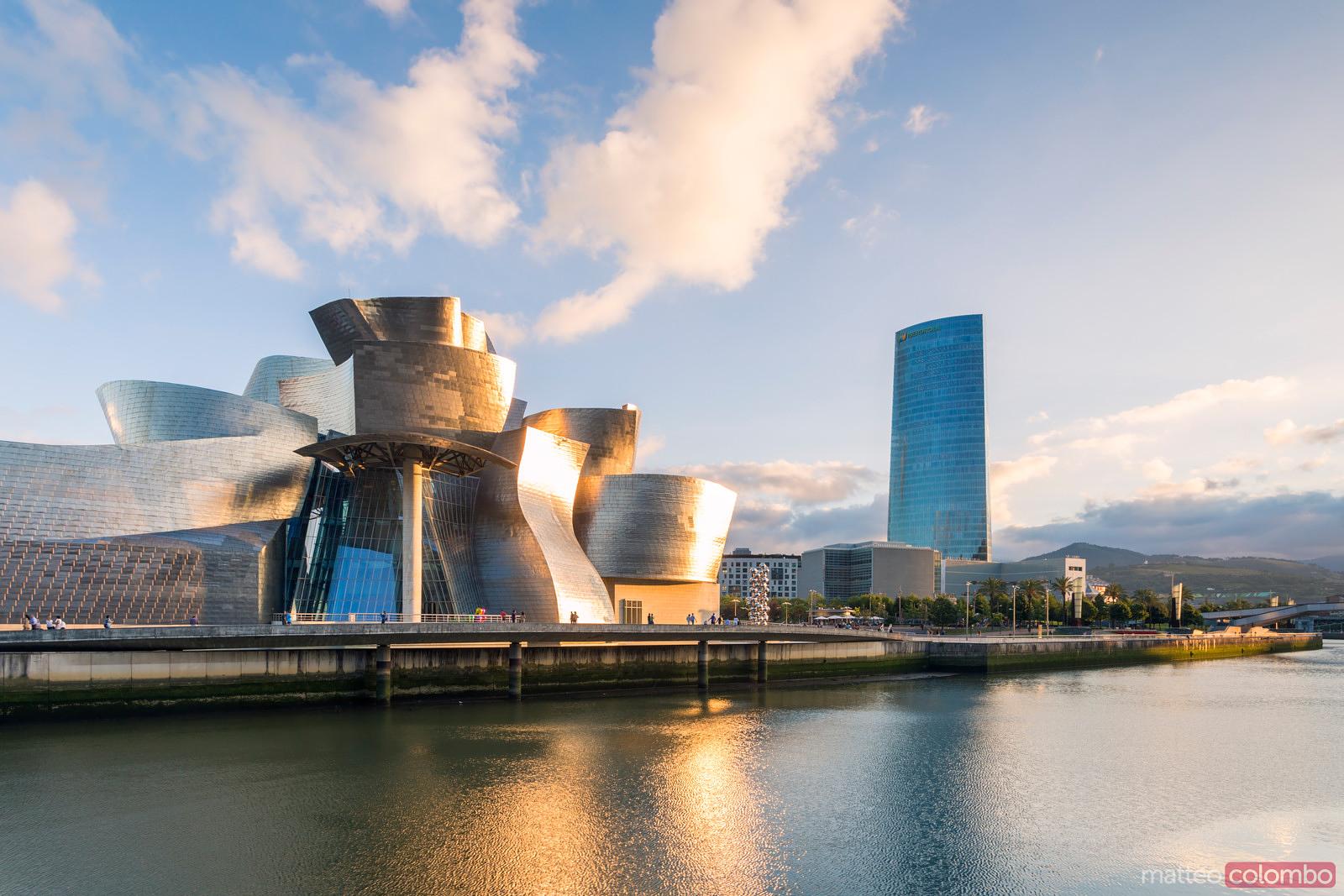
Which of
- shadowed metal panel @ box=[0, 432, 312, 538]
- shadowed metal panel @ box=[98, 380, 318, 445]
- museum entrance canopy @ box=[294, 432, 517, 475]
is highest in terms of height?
shadowed metal panel @ box=[98, 380, 318, 445]

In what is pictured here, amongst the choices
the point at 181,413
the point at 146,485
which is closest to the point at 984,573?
the point at 181,413

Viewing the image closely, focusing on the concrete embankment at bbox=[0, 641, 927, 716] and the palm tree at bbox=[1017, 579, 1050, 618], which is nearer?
the concrete embankment at bbox=[0, 641, 927, 716]

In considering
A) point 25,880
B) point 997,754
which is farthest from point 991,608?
point 25,880

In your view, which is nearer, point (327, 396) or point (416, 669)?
point (416, 669)

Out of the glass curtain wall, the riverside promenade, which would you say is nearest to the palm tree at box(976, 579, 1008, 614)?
the riverside promenade

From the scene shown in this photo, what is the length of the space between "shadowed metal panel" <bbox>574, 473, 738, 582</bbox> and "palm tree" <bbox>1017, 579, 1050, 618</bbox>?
5796 centimetres

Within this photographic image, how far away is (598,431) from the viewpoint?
53.2 metres

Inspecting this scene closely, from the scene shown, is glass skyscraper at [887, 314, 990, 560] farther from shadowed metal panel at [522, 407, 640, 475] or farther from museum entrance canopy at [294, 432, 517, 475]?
museum entrance canopy at [294, 432, 517, 475]

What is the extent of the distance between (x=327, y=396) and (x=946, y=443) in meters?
117

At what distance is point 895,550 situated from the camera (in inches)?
5162

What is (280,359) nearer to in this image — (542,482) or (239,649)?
(542,482)

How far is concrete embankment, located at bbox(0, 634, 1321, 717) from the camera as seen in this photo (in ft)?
89.7

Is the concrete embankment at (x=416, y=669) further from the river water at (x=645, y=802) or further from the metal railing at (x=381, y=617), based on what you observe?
the metal railing at (x=381, y=617)

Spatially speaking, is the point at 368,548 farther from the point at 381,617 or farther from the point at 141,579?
the point at 141,579
